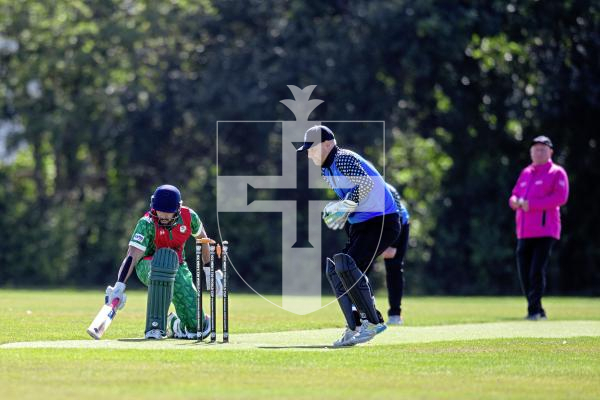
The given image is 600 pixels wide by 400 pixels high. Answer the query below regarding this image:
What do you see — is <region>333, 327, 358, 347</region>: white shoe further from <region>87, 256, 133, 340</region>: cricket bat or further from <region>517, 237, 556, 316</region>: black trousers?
<region>517, 237, 556, 316</region>: black trousers

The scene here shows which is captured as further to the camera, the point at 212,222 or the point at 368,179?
the point at 212,222

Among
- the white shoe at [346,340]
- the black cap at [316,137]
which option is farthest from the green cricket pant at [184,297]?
the black cap at [316,137]

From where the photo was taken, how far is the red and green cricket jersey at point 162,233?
41.1ft

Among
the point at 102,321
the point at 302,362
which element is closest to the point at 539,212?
the point at 102,321

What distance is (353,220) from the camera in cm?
1238

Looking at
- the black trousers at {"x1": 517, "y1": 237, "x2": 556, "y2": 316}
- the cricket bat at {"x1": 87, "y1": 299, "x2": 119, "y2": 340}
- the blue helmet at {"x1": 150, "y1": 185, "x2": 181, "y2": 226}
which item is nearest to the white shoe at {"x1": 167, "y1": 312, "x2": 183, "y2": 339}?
the cricket bat at {"x1": 87, "y1": 299, "x2": 119, "y2": 340}

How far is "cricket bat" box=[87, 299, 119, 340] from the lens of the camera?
38.8 ft

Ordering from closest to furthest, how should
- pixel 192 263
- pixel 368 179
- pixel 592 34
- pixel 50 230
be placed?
1. pixel 368 179
2. pixel 592 34
3. pixel 192 263
4. pixel 50 230

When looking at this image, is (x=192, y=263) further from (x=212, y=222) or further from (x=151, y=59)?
(x=151, y=59)

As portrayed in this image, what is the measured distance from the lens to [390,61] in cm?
3042

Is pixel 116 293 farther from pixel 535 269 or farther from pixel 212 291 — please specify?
pixel 535 269

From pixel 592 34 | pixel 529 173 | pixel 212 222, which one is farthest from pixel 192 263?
pixel 529 173

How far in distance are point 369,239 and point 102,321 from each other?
272cm

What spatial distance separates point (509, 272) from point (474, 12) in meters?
6.41
